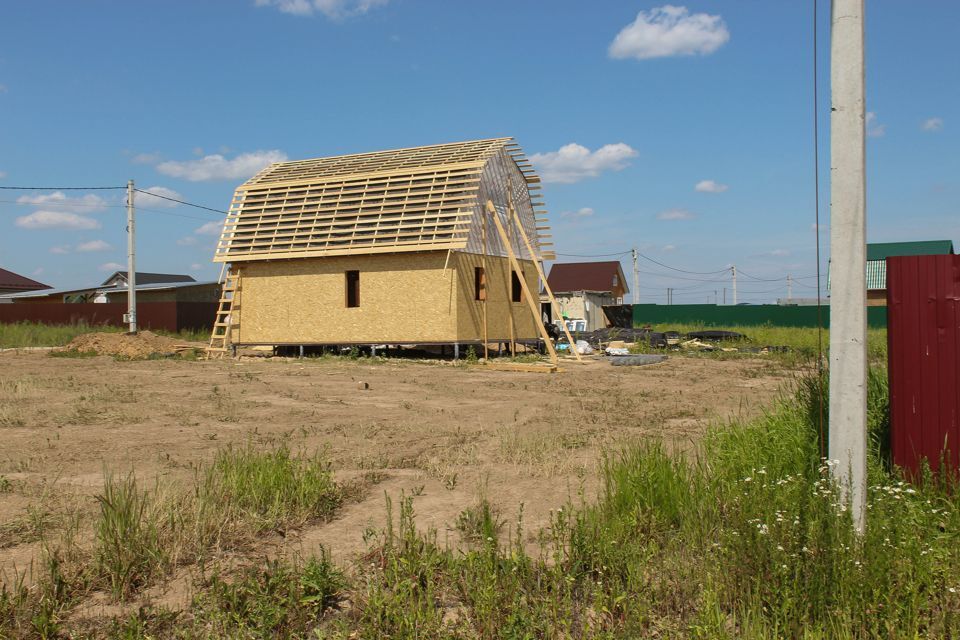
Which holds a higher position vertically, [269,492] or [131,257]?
[131,257]

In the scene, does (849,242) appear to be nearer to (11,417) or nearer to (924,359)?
(924,359)

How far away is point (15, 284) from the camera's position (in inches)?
2249

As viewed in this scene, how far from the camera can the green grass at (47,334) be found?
96.4 ft

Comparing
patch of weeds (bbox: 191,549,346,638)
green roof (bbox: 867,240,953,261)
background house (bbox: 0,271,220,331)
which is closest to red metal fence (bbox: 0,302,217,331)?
background house (bbox: 0,271,220,331)

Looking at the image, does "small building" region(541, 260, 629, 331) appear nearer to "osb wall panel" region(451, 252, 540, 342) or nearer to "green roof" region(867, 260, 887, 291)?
"green roof" region(867, 260, 887, 291)

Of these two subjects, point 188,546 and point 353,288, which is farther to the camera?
point 353,288

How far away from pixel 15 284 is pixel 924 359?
65453mm

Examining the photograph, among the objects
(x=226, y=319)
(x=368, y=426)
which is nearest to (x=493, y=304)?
(x=226, y=319)

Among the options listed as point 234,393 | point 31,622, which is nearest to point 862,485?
point 31,622

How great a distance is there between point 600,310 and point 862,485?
40.9m

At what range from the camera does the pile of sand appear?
23906 mm

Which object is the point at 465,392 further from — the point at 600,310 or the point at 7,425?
the point at 600,310

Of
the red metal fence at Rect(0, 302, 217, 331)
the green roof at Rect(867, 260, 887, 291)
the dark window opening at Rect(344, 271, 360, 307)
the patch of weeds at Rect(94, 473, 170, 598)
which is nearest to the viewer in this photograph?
the patch of weeds at Rect(94, 473, 170, 598)

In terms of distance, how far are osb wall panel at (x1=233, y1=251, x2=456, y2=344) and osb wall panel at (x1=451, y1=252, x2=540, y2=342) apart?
491mm
